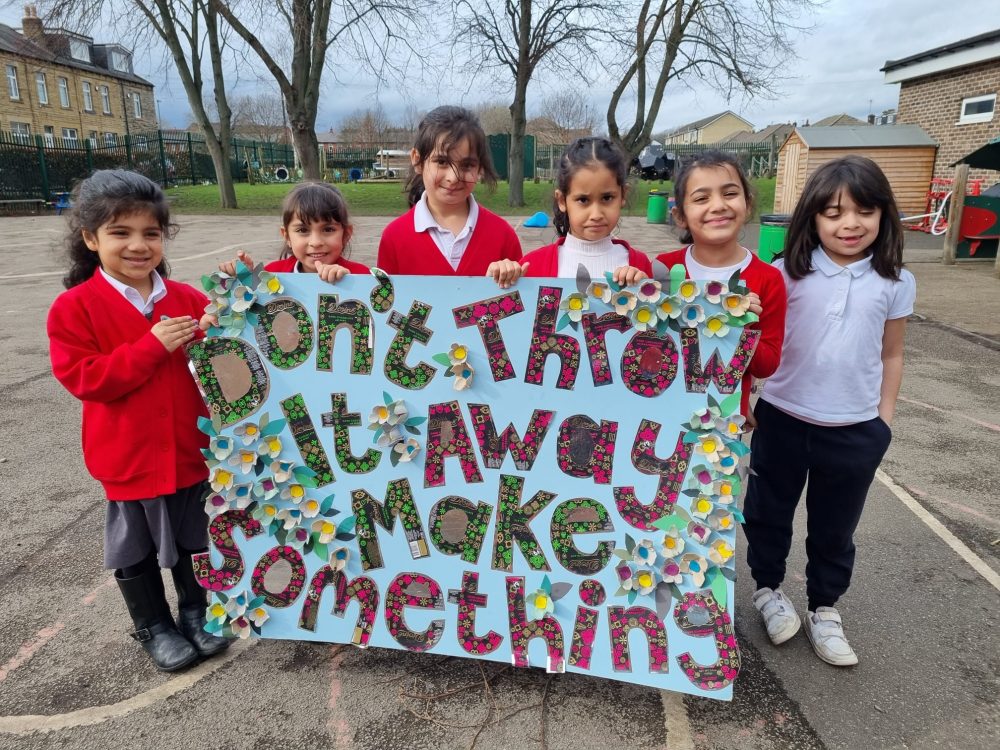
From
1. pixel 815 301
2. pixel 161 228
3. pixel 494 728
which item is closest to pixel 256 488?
pixel 161 228

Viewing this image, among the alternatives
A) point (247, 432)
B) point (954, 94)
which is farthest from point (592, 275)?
point (954, 94)

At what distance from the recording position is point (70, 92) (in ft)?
125

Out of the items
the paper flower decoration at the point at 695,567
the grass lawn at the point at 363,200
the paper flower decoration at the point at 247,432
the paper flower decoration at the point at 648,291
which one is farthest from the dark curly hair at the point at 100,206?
the grass lawn at the point at 363,200

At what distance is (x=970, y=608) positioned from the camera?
2545 mm

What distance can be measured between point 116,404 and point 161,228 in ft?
1.86

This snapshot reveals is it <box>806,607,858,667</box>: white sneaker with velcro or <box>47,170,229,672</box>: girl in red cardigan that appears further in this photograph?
<box>806,607,858,667</box>: white sneaker with velcro

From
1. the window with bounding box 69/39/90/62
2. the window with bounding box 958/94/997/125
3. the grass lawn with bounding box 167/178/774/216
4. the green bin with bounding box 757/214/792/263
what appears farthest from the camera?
the window with bounding box 69/39/90/62

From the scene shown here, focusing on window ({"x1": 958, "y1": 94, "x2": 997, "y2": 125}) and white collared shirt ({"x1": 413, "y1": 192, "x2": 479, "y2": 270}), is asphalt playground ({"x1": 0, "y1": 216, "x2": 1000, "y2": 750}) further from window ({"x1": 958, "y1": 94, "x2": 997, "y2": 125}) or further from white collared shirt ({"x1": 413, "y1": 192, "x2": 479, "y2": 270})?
window ({"x1": 958, "y1": 94, "x2": 997, "y2": 125})

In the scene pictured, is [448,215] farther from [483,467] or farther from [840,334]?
[840,334]

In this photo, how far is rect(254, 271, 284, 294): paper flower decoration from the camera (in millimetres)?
1975

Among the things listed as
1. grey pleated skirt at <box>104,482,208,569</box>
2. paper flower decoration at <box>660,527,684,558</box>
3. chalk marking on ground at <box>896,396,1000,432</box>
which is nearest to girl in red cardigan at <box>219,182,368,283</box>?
grey pleated skirt at <box>104,482,208,569</box>

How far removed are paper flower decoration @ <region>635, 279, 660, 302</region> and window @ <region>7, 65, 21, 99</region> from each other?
42794 mm

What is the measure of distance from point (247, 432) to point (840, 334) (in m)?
1.84

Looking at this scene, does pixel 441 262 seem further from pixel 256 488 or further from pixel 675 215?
pixel 256 488
